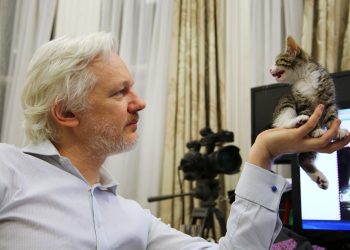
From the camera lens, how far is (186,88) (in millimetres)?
2025

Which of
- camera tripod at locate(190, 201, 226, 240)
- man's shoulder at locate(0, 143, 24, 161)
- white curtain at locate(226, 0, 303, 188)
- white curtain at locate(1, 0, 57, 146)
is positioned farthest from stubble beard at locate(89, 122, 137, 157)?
white curtain at locate(1, 0, 57, 146)

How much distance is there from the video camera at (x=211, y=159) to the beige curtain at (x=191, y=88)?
13.6 inches

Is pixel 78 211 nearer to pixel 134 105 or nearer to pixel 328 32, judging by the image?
pixel 134 105

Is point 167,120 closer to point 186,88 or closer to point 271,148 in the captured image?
point 186,88

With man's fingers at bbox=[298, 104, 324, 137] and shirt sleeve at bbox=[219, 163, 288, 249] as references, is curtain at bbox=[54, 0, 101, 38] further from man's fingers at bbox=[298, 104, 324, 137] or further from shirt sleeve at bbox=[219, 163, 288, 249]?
man's fingers at bbox=[298, 104, 324, 137]

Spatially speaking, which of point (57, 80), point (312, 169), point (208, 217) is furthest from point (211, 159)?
point (312, 169)

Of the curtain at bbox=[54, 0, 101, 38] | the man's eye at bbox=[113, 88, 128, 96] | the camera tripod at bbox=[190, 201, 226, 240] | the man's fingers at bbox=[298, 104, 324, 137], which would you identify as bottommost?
the camera tripod at bbox=[190, 201, 226, 240]

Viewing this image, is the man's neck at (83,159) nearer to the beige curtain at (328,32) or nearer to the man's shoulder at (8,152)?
the man's shoulder at (8,152)

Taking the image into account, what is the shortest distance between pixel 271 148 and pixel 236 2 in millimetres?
1420

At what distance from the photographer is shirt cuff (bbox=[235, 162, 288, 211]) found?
77cm

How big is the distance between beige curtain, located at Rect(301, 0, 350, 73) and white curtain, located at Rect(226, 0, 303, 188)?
0.30 ft

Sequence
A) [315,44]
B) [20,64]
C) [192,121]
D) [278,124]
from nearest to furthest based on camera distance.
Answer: [278,124]
[315,44]
[192,121]
[20,64]

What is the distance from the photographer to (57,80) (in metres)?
1.00

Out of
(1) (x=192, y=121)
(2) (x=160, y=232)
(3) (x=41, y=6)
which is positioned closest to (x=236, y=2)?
(1) (x=192, y=121)
